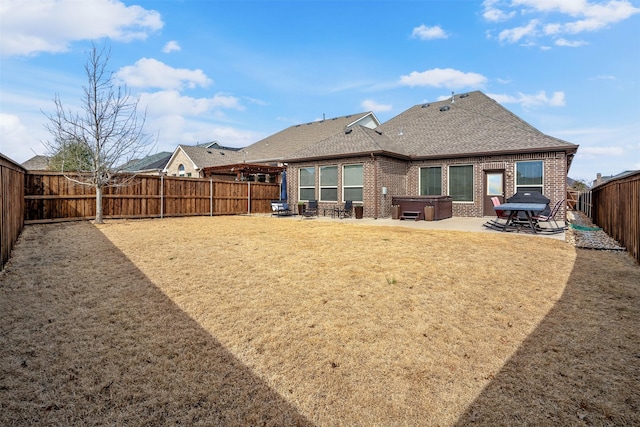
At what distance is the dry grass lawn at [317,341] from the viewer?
2201 mm

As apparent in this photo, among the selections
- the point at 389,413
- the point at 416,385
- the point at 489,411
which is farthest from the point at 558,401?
the point at 389,413

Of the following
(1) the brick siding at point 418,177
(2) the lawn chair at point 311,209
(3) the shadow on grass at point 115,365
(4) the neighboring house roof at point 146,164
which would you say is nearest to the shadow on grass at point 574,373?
(3) the shadow on grass at point 115,365

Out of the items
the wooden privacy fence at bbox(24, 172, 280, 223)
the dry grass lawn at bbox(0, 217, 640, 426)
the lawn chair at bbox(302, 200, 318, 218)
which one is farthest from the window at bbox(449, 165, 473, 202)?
the wooden privacy fence at bbox(24, 172, 280, 223)

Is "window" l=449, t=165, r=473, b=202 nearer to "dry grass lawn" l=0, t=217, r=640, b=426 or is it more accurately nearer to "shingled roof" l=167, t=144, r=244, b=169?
"dry grass lawn" l=0, t=217, r=640, b=426

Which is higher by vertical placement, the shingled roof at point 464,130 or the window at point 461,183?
the shingled roof at point 464,130

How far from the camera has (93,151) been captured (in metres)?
12.7

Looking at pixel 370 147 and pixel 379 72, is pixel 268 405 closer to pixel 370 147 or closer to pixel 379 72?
pixel 370 147

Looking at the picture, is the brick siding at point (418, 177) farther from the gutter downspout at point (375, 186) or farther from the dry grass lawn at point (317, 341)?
the dry grass lawn at point (317, 341)

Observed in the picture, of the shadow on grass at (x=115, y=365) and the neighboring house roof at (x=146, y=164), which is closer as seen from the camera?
the shadow on grass at (x=115, y=365)

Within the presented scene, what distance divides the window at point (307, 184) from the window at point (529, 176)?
9848mm

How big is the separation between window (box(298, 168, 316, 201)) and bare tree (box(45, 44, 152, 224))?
839cm

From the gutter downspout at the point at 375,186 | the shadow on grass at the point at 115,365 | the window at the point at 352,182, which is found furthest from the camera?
the window at the point at 352,182

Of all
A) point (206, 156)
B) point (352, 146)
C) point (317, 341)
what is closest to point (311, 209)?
point (352, 146)

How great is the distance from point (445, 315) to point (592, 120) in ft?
76.4
